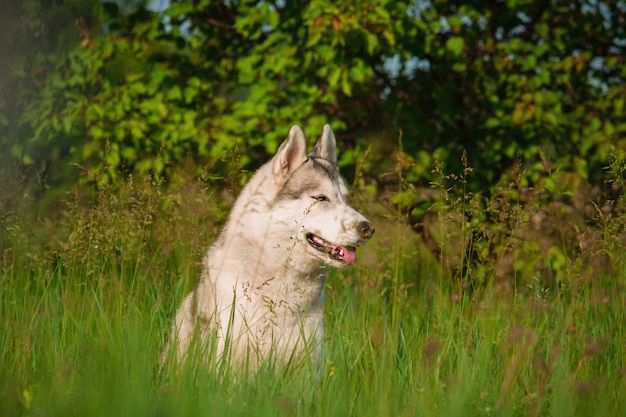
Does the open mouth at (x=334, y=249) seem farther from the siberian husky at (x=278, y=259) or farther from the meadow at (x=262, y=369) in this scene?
the meadow at (x=262, y=369)

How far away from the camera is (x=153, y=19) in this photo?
22.3 ft

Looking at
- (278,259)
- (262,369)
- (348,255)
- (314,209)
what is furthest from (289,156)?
(262,369)

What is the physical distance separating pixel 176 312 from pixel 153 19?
3.58 m

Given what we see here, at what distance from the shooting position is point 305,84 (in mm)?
6438

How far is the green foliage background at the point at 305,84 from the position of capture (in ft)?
21.3

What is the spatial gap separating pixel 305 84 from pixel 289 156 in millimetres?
1878

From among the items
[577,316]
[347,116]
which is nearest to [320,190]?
[577,316]

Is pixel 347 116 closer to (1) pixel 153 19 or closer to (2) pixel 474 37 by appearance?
(2) pixel 474 37

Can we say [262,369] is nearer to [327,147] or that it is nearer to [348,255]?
[348,255]

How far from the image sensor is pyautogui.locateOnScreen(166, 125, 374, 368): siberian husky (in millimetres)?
3938

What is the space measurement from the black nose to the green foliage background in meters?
2.13

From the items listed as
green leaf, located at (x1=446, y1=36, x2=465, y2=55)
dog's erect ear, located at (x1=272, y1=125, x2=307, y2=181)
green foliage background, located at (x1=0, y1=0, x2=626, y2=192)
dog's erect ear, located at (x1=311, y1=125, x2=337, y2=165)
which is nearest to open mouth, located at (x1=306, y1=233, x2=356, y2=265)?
dog's erect ear, located at (x1=272, y1=125, x2=307, y2=181)

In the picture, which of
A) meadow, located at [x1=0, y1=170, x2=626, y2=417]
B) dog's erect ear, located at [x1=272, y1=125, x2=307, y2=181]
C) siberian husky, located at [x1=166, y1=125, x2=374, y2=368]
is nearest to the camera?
meadow, located at [x1=0, y1=170, x2=626, y2=417]

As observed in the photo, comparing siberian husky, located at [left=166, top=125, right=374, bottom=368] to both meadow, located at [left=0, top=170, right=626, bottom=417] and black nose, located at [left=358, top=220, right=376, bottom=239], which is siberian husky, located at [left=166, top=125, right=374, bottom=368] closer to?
black nose, located at [left=358, top=220, right=376, bottom=239]
